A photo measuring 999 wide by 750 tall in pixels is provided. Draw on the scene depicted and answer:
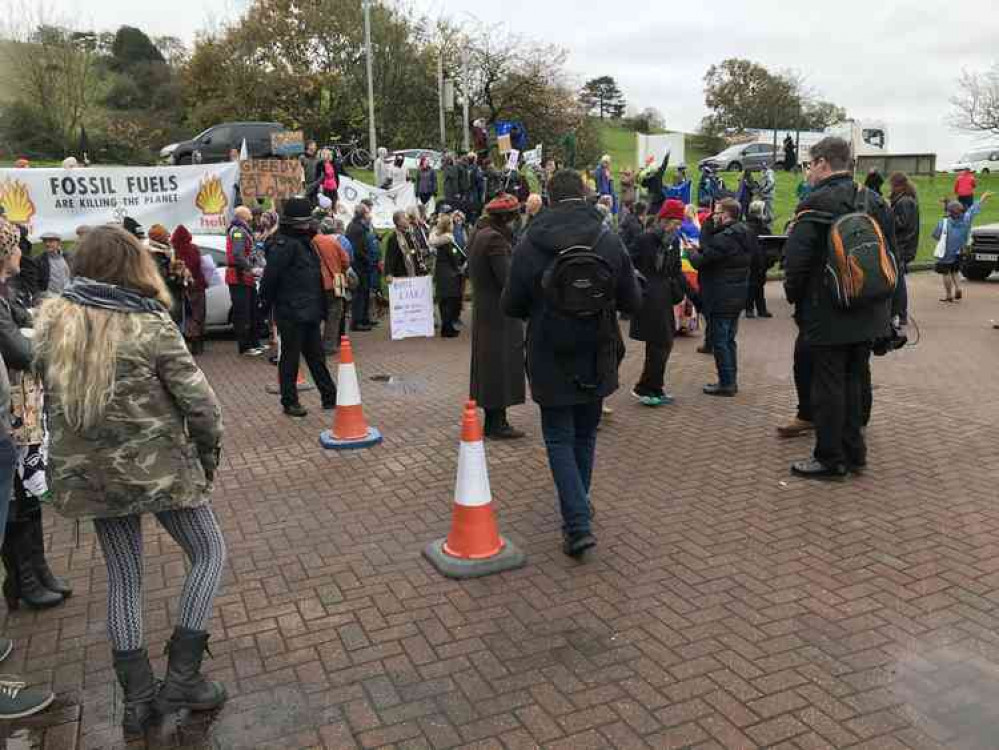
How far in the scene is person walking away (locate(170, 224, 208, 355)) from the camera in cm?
1105

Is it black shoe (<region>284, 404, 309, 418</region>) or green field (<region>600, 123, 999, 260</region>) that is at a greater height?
green field (<region>600, 123, 999, 260</region>)

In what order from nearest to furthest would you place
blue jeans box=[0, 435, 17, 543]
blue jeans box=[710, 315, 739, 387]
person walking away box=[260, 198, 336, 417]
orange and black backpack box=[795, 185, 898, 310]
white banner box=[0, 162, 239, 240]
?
1. blue jeans box=[0, 435, 17, 543]
2. orange and black backpack box=[795, 185, 898, 310]
3. person walking away box=[260, 198, 336, 417]
4. blue jeans box=[710, 315, 739, 387]
5. white banner box=[0, 162, 239, 240]

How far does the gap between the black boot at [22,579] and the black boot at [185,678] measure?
1310 mm

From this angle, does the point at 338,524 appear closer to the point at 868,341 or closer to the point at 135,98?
the point at 868,341

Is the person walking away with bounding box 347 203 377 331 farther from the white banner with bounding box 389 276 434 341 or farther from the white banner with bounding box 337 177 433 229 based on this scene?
the white banner with bounding box 337 177 433 229

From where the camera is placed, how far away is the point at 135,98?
42.0 m

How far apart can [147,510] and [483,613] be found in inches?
66.5

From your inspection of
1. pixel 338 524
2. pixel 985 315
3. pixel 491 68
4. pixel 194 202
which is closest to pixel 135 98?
pixel 491 68

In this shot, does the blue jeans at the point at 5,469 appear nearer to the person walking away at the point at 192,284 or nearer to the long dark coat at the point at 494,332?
the long dark coat at the point at 494,332

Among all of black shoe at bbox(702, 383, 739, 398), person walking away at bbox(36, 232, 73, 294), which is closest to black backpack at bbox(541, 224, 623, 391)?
black shoe at bbox(702, 383, 739, 398)

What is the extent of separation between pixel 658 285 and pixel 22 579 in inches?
221

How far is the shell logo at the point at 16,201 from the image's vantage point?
13.8 metres

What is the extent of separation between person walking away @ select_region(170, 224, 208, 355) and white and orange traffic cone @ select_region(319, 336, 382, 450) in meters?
5.06

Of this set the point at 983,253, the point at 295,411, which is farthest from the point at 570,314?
the point at 983,253
